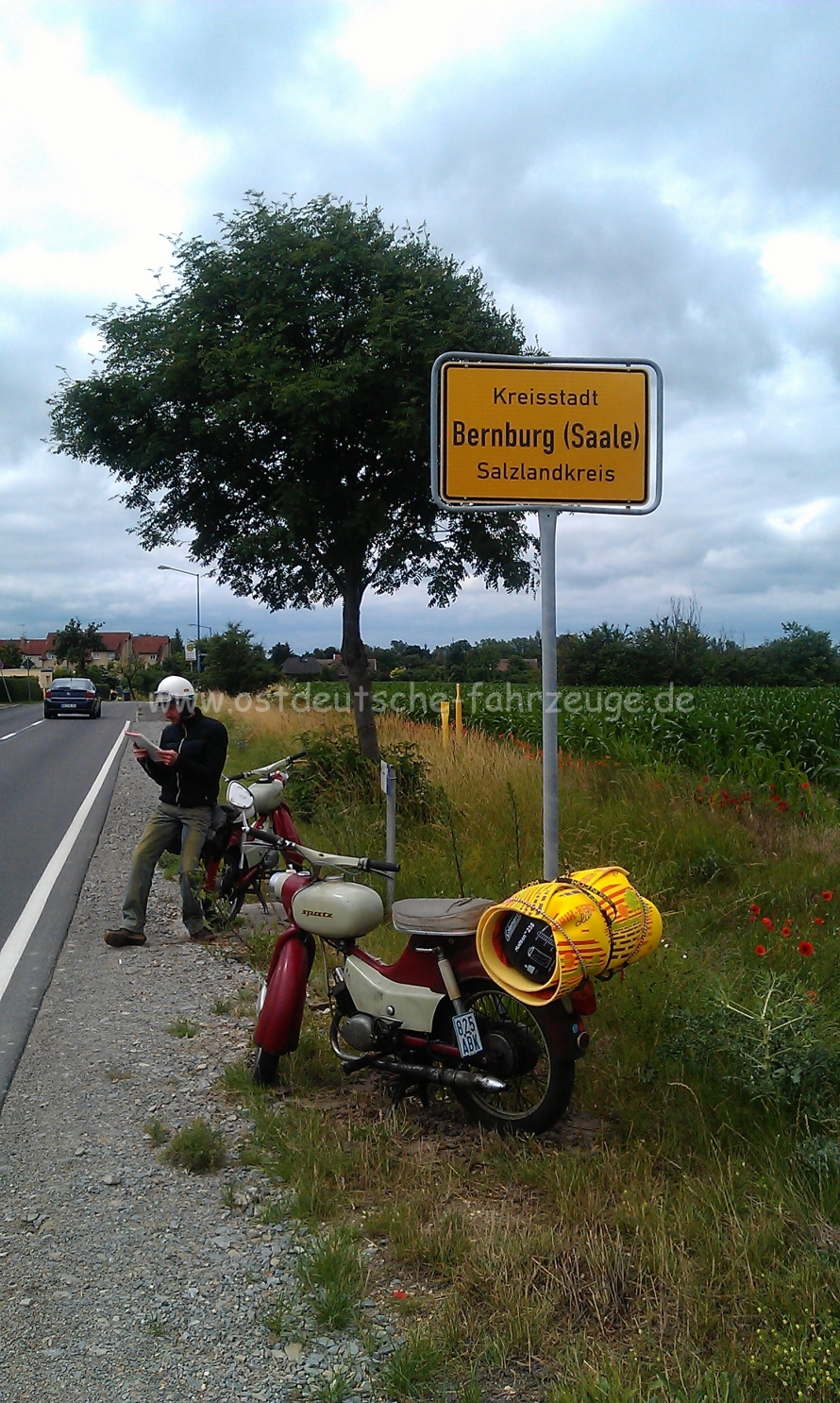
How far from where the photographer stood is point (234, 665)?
4525 centimetres

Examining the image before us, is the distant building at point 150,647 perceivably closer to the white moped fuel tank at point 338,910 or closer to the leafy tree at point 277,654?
the leafy tree at point 277,654

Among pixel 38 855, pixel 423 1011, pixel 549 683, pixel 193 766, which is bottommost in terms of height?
pixel 38 855

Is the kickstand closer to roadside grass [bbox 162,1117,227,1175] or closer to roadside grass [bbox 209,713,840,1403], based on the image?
roadside grass [bbox 209,713,840,1403]

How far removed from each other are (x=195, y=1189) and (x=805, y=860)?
4.66 metres

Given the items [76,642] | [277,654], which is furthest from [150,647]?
[277,654]

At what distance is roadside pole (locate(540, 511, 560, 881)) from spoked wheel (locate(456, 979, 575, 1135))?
2.05ft

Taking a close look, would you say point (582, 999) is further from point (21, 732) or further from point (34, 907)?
point (21, 732)

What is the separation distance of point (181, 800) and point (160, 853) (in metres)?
0.40

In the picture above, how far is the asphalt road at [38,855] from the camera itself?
5957 mm

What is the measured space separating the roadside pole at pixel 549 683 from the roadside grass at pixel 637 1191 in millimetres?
831

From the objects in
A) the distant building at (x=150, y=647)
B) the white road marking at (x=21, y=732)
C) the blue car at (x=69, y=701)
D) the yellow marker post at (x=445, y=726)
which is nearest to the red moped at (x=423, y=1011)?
the yellow marker post at (x=445, y=726)

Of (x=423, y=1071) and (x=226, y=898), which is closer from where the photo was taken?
(x=423, y=1071)

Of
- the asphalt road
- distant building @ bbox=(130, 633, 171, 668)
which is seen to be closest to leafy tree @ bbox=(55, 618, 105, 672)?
distant building @ bbox=(130, 633, 171, 668)

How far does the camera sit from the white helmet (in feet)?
23.0
